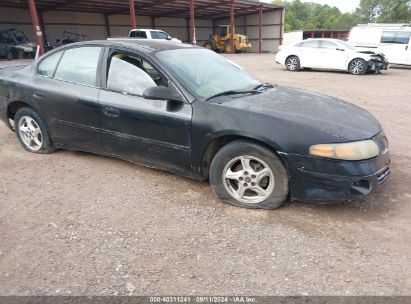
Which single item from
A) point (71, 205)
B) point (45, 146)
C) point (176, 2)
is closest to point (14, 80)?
point (45, 146)

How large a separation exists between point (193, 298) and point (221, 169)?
1.33m

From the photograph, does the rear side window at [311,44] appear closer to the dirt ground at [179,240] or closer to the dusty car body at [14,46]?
the dirt ground at [179,240]

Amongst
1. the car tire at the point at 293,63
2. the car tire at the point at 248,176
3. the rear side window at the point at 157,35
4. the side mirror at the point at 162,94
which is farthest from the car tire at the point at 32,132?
the rear side window at the point at 157,35

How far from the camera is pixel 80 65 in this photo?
4.03 metres

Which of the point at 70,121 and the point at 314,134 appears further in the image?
the point at 70,121

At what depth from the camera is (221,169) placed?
3.22m

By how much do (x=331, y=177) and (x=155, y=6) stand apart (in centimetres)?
3076

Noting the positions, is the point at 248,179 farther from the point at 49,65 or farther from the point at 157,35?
the point at 157,35

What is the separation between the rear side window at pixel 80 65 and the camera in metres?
3.89

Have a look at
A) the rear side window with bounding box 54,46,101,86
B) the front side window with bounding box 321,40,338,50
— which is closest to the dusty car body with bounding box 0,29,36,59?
the front side window with bounding box 321,40,338,50

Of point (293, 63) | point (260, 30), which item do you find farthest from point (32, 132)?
point (260, 30)

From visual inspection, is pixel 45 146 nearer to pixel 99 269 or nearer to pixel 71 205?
pixel 71 205

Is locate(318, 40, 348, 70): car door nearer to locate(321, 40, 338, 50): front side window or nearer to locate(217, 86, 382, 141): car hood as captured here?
locate(321, 40, 338, 50): front side window

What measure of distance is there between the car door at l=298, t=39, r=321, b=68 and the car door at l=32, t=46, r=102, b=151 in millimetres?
12738
